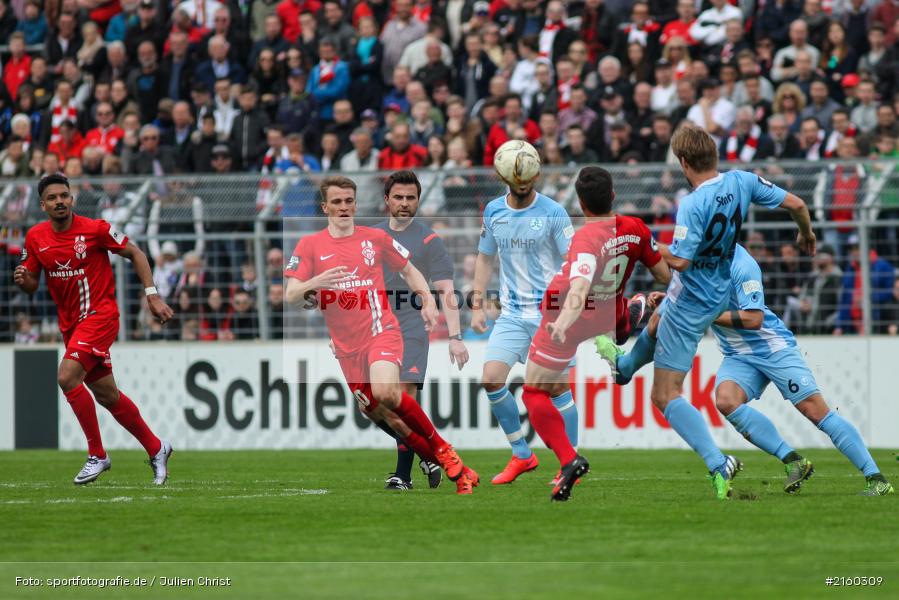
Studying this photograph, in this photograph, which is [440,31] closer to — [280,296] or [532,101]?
[532,101]

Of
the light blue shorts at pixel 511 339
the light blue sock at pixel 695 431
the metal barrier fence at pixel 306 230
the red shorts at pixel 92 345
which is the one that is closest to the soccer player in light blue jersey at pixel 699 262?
the light blue sock at pixel 695 431

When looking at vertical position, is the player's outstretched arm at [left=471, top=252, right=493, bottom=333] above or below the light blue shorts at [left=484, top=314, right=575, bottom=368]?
above

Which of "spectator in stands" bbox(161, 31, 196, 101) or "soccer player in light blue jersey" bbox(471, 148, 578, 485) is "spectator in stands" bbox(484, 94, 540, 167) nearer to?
"spectator in stands" bbox(161, 31, 196, 101)

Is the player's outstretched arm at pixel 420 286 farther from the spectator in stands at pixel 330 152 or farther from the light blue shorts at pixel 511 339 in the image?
the spectator in stands at pixel 330 152

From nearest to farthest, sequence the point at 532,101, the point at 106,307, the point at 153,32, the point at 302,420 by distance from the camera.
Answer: the point at 106,307, the point at 302,420, the point at 532,101, the point at 153,32

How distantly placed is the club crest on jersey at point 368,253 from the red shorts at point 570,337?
156 cm

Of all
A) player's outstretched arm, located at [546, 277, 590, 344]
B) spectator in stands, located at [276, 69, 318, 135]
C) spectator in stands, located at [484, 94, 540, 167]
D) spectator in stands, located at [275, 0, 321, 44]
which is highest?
spectator in stands, located at [275, 0, 321, 44]

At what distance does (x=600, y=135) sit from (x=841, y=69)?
3265 mm

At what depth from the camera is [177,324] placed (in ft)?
61.9

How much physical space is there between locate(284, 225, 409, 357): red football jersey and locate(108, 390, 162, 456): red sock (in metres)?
1.99

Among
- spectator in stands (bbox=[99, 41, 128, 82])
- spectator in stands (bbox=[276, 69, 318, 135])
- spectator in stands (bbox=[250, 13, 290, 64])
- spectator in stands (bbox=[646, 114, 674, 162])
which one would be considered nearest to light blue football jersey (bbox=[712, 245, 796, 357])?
spectator in stands (bbox=[646, 114, 674, 162])

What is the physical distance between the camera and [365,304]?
10.7 m

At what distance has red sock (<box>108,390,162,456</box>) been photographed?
12.0 m

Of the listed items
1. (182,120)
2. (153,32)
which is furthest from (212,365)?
(153,32)
